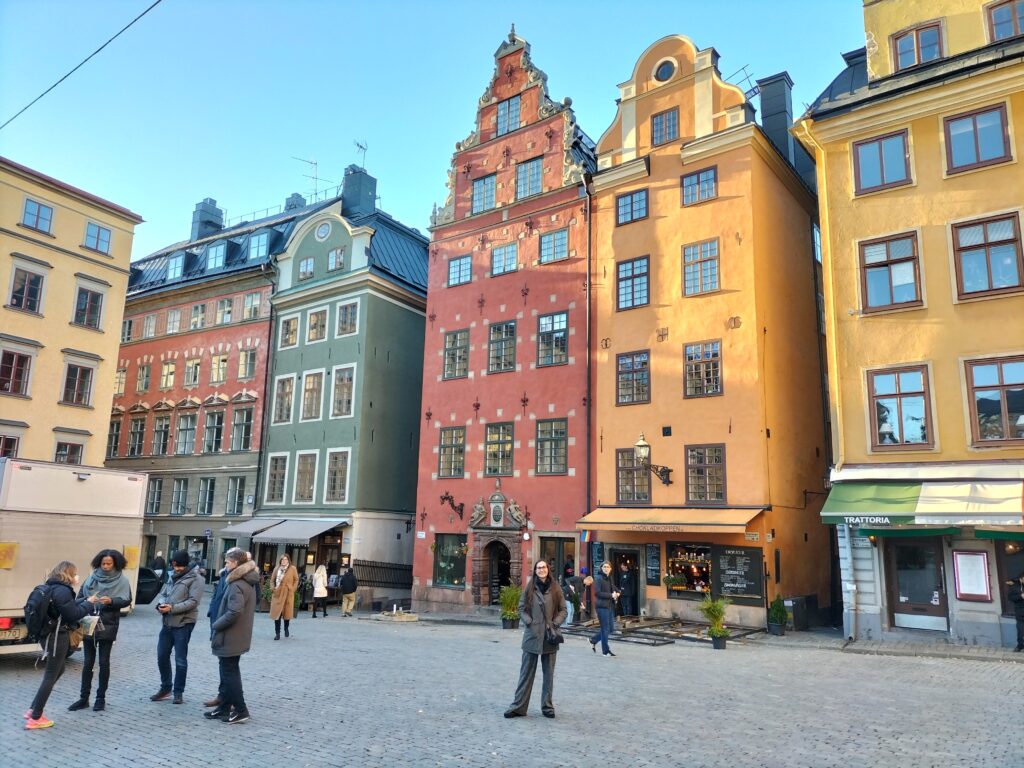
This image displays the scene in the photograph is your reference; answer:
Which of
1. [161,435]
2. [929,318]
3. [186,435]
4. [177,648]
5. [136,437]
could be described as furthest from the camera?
[136,437]

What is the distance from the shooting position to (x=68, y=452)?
30562 mm

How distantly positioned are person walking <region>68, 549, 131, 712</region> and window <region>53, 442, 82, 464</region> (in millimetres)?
23656

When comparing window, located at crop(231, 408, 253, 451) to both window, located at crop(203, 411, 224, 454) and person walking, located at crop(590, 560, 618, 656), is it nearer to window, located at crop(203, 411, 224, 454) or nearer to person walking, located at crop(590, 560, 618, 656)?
window, located at crop(203, 411, 224, 454)

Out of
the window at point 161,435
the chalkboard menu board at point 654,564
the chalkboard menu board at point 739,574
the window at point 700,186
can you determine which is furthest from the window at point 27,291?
the chalkboard menu board at point 739,574

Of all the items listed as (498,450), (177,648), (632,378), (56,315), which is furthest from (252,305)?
(177,648)

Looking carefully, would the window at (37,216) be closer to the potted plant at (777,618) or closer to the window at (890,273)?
the window at (890,273)

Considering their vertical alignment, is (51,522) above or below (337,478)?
below

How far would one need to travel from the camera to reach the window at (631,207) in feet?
83.2

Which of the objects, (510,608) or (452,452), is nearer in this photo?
(510,608)

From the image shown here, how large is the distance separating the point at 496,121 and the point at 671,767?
26.8 m

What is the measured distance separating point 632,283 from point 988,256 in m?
10.0

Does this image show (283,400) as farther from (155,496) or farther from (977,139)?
(977,139)

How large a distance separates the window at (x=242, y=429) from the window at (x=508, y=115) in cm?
1720

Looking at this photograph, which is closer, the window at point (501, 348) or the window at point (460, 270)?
the window at point (501, 348)
